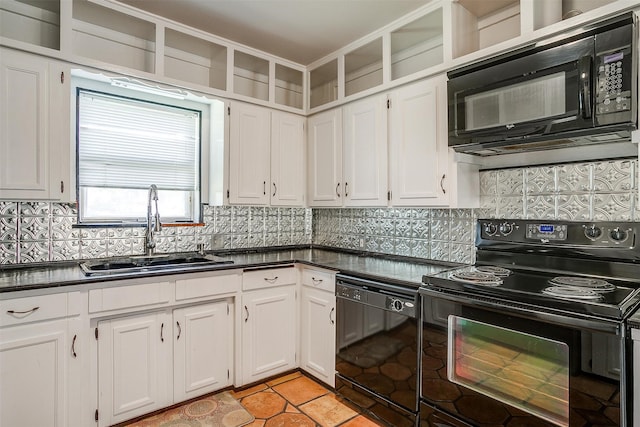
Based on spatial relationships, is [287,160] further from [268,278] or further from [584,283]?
[584,283]

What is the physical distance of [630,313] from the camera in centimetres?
130

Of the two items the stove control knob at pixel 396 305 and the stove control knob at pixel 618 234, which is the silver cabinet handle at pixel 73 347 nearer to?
the stove control knob at pixel 396 305

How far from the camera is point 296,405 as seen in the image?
231 cm

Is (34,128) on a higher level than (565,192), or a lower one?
higher

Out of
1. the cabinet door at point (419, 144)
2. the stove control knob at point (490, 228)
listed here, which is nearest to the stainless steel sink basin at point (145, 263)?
the cabinet door at point (419, 144)

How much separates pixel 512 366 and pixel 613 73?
1.29 m

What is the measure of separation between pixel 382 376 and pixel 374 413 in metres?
0.25

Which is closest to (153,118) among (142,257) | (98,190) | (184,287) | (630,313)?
(98,190)

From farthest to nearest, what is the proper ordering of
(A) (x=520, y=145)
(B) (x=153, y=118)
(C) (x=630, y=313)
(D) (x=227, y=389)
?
(B) (x=153, y=118) → (D) (x=227, y=389) → (A) (x=520, y=145) → (C) (x=630, y=313)

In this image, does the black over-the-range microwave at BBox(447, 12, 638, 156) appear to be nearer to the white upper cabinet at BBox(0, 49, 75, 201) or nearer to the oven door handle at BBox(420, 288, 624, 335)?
the oven door handle at BBox(420, 288, 624, 335)

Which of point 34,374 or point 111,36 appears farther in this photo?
point 111,36

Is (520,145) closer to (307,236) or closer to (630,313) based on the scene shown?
(630,313)

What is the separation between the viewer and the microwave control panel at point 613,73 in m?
1.45

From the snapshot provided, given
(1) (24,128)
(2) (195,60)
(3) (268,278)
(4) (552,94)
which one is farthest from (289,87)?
(4) (552,94)
